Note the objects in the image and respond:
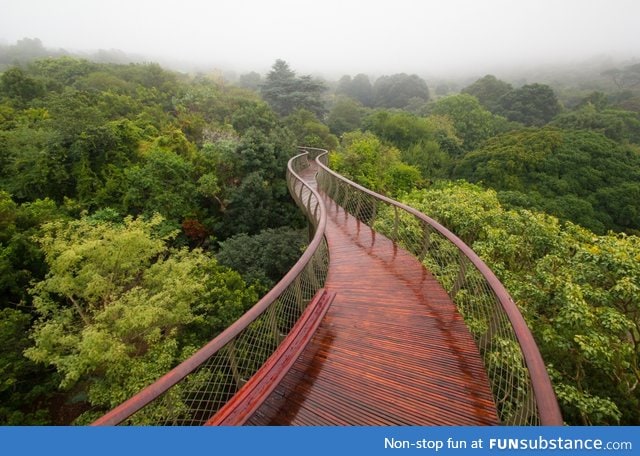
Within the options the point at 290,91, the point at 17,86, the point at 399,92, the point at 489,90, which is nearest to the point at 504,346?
the point at 17,86

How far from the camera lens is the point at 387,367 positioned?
10.7 ft

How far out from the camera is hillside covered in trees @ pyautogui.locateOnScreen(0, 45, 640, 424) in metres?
5.29

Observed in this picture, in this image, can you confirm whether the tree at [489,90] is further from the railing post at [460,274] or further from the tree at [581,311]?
the railing post at [460,274]

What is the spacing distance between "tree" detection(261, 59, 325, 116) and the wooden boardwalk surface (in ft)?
103

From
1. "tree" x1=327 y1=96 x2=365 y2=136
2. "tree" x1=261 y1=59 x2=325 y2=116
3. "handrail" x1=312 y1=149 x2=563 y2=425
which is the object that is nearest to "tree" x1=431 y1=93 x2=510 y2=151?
"tree" x1=327 y1=96 x2=365 y2=136

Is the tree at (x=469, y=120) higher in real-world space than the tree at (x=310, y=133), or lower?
higher

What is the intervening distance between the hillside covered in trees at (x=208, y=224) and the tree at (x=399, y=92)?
27564 millimetres

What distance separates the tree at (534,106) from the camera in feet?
121

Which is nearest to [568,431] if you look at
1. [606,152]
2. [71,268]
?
[71,268]

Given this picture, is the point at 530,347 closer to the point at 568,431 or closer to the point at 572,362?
the point at 568,431

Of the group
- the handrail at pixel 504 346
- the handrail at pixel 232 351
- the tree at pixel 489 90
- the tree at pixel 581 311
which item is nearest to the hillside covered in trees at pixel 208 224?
the tree at pixel 581 311

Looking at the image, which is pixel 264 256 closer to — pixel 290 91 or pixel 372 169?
pixel 372 169

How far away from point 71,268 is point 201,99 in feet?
67.1

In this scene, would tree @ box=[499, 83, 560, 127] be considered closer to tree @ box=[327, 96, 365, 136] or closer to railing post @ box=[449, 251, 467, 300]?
tree @ box=[327, 96, 365, 136]
